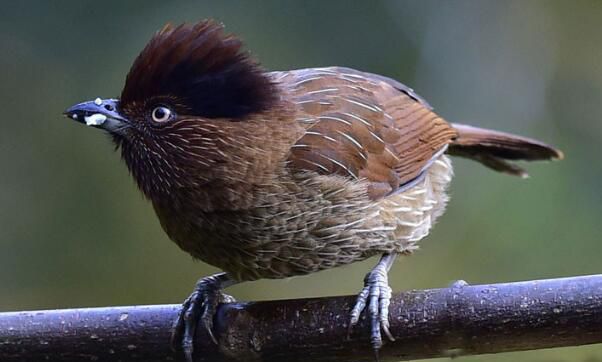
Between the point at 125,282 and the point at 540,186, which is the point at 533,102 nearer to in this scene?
the point at 540,186

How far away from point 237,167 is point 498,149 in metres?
1.85

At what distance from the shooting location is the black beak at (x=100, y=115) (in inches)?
151

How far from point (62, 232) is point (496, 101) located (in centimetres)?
280

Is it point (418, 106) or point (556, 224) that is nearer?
point (418, 106)

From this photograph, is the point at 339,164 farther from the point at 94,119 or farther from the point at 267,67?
→ the point at 267,67

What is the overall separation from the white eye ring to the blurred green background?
8.73 feet

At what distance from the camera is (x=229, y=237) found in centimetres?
392

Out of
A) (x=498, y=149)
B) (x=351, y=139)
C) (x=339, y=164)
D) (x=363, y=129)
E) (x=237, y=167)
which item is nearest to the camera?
(x=237, y=167)

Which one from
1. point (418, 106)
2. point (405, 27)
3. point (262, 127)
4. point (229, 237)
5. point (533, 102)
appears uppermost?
point (405, 27)

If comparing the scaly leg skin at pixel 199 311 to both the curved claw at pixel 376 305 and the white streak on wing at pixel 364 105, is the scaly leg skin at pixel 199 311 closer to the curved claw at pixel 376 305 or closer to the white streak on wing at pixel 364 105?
the curved claw at pixel 376 305

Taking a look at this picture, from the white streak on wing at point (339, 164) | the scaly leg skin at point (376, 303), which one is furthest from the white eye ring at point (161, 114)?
the scaly leg skin at point (376, 303)

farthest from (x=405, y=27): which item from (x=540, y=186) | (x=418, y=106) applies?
(x=418, y=106)

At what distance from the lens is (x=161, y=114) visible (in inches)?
153

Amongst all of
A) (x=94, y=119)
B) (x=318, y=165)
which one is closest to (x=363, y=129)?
(x=318, y=165)
